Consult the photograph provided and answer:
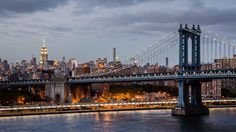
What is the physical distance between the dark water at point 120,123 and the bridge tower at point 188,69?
1177 millimetres

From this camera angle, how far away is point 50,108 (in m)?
48.4

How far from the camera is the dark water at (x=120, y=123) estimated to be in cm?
3400

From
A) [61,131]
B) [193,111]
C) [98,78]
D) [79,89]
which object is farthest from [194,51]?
[79,89]

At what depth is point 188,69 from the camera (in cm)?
4356

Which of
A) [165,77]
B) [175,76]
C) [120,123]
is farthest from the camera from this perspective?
[165,77]

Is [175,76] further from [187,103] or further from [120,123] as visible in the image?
[120,123]

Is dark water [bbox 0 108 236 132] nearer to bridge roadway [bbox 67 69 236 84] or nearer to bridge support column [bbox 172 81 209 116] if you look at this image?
bridge support column [bbox 172 81 209 116]

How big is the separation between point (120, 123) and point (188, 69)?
27.4ft

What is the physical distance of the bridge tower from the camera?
42969mm

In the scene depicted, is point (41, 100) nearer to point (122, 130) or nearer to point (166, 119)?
point (166, 119)

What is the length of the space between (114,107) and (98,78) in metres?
2.58

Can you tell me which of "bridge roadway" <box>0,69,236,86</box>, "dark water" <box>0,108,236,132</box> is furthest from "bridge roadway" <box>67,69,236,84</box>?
"dark water" <box>0,108,236,132</box>

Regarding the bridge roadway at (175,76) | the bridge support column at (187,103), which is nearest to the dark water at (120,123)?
the bridge support column at (187,103)

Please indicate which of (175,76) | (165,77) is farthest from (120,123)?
(165,77)
